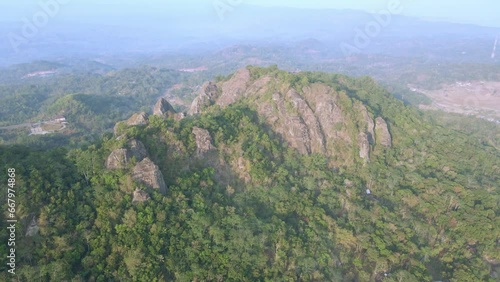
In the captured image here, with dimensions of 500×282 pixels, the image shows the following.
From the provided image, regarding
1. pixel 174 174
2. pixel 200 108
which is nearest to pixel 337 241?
pixel 174 174

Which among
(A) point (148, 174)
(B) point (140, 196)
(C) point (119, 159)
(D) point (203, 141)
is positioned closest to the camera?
(B) point (140, 196)

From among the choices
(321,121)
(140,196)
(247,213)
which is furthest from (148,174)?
(321,121)

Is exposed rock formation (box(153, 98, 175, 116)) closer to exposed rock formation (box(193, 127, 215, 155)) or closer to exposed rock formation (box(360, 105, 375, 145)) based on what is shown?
exposed rock formation (box(193, 127, 215, 155))

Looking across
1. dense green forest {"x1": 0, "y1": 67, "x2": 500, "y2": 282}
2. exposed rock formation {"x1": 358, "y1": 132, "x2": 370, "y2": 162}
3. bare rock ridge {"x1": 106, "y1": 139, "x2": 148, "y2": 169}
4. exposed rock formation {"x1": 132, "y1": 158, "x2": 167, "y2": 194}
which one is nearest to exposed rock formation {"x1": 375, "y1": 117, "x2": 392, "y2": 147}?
dense green forest {"x1": 0, "y1": 67, "x2": 500, "y2": 282}

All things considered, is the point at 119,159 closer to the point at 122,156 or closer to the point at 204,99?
the point at 122,156

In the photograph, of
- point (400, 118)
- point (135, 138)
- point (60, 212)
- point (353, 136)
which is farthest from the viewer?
point (400, 118)

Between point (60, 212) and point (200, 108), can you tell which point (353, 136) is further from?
point (60, 212)
